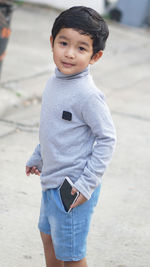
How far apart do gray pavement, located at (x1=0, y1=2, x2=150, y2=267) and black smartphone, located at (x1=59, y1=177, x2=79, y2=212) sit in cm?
84

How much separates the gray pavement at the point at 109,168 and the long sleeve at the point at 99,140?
0.95m

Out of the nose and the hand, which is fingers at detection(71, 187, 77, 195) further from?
the nose

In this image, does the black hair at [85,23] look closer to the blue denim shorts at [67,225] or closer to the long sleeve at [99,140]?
the long sleeve at [99,140]

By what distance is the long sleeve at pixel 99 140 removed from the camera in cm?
219

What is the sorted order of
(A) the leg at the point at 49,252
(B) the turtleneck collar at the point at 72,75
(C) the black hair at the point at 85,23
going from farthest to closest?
(A) the leg at the point at 49,252 < (B) the turtleneck collar at the point at 72,75 < (C) the black hair at the point at 85,23

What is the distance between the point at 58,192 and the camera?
2.28 meters

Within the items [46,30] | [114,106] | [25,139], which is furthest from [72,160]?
[46,30]

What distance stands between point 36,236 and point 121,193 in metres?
Result: 1.00

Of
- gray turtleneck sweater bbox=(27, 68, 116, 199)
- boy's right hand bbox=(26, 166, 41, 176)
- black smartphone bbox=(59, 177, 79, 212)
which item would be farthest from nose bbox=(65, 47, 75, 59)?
boy's right hand bbox=(26, 166, 41, 176)

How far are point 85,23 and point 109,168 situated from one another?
8.10 feet

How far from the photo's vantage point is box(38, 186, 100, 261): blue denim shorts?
2.27 metres

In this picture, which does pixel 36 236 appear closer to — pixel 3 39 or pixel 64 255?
pixel 64 255

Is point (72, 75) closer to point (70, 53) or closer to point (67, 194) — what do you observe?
point (70, 53)

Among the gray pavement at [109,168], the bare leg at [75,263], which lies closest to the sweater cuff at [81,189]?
the bare leg at [75,263]
